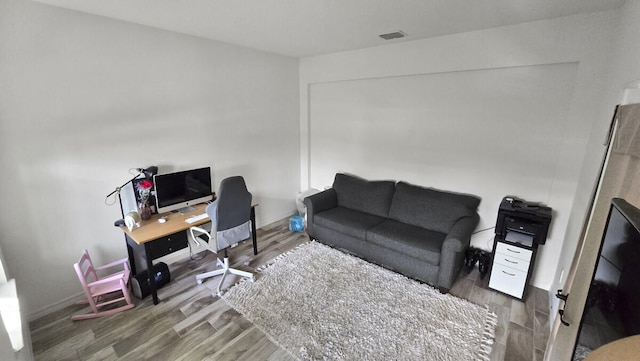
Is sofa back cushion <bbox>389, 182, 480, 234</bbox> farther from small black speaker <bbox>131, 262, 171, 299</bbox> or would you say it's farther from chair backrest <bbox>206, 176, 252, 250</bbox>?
small black speaker <bbox>131, 262, 171, 299</bbox>

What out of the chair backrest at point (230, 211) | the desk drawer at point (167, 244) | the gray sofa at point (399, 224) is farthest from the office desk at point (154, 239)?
the gray sofa at point (399, 224)

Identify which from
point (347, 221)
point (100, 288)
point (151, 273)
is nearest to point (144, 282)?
point (151, 273)

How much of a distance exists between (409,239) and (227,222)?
1.93 m

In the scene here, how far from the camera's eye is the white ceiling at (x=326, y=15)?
214cm

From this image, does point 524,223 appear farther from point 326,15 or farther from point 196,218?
point 196,218

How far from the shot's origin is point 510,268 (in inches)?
104

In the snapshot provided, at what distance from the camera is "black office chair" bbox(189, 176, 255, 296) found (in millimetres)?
2645

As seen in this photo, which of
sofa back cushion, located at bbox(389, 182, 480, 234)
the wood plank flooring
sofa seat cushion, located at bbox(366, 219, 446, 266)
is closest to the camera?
the wood plank flooring

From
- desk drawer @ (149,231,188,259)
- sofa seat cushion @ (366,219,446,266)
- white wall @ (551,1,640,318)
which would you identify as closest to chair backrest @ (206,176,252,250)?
desk drawer @ (149,231,188,259)

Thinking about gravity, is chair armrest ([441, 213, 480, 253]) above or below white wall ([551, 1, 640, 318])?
below

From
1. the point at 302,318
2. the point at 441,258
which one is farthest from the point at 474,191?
the point at 302,318

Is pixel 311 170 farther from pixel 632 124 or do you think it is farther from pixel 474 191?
pixel 632 124

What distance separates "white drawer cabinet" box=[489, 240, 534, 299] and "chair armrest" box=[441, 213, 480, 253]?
291 mm

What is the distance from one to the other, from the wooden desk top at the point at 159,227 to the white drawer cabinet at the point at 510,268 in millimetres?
3001
